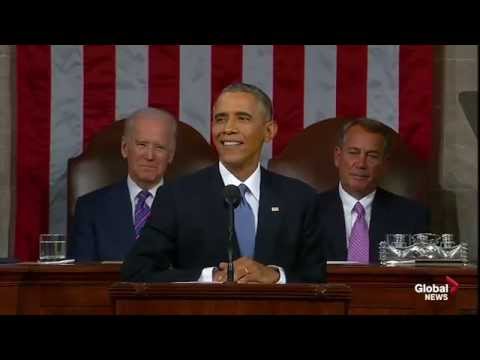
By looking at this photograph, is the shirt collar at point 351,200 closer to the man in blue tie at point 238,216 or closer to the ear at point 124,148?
the ear at point 124,148

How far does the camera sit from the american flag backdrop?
7902mm

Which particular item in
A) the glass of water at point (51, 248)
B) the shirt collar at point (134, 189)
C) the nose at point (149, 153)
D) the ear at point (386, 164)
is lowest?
the glass of water at point (51, 248)

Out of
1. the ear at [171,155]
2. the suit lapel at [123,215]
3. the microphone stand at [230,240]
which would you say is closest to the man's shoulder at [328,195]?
the ear at [171,155]

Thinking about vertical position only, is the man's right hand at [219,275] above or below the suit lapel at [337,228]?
below

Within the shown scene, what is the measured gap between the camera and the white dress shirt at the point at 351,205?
7.56 metres

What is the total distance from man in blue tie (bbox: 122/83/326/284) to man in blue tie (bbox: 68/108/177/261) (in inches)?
87.8

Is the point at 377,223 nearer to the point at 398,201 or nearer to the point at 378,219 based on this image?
the point at 378,219

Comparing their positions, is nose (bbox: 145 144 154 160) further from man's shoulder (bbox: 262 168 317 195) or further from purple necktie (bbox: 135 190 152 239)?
man's shoulder (bbox: 262 168 317 195)

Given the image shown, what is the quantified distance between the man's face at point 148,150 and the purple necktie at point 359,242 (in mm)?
1263

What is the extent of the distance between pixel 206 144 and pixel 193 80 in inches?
19.0

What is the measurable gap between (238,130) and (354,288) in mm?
1463

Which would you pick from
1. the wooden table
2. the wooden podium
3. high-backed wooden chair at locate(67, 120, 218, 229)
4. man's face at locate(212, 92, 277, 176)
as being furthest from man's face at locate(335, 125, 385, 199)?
the wooden podium
